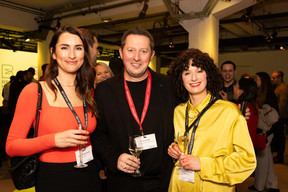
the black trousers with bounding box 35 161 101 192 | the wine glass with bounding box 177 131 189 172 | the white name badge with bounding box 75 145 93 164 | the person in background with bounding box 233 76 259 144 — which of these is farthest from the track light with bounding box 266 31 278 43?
the black trousers with bounding box 35 161 101 192

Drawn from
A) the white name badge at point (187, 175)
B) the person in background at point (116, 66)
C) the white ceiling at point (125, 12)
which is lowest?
the white name badge at point (187, 175)

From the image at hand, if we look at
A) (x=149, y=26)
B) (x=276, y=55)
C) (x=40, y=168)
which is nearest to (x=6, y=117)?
(x=40, y=168)

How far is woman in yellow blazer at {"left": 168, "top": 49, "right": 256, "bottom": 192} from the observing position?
1.67 metres

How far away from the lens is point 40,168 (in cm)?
169

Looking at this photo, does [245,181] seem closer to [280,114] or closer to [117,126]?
[280,114]

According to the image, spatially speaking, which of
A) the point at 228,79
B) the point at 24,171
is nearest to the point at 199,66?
the point at 24,171

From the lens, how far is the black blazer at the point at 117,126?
1.96 meters

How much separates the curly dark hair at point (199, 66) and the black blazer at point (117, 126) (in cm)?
15

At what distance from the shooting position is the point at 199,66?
184 centimetres

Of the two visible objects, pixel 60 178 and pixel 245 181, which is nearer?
pixel 60 178

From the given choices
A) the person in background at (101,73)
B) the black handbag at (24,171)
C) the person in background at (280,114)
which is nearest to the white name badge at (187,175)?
the black handbag at (24,171)

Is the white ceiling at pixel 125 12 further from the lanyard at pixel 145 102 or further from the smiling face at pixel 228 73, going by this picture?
the lanyard at pixel 145 102

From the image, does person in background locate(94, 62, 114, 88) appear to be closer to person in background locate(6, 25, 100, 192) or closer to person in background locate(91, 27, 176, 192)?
person in background locate(91, 27, 176, 192)

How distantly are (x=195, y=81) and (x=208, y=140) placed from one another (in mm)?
452
